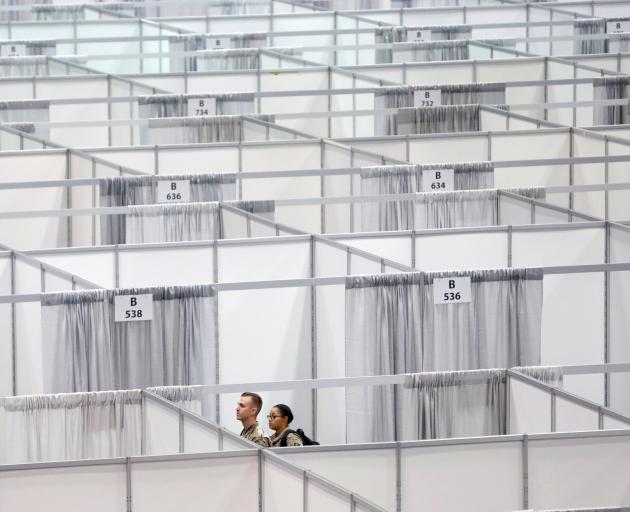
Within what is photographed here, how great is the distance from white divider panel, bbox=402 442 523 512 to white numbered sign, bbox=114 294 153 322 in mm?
3100

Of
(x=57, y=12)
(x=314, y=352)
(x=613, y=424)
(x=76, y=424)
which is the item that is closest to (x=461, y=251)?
(x=314, y=352)

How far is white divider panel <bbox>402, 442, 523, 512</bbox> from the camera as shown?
27.2ft

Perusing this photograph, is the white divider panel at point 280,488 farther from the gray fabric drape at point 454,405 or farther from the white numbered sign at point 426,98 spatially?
the white numbered sign at point 426,98

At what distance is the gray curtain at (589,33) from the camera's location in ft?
72.1

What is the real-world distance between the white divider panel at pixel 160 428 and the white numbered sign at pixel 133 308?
5.51 ft

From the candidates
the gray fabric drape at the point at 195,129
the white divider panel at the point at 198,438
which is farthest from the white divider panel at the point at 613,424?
the gray fabric drape at the point at 195,129

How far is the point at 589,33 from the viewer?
2247 centimetres

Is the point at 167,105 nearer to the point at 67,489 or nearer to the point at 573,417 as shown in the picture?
the point at 573,417

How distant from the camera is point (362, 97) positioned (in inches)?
768

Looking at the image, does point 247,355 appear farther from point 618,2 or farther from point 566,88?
point 618,2

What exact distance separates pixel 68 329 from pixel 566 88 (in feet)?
37.5

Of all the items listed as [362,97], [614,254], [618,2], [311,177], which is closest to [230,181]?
[311,177]

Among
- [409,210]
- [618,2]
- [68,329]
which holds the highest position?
[618,2]

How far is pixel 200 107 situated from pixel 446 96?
10.9 ft
